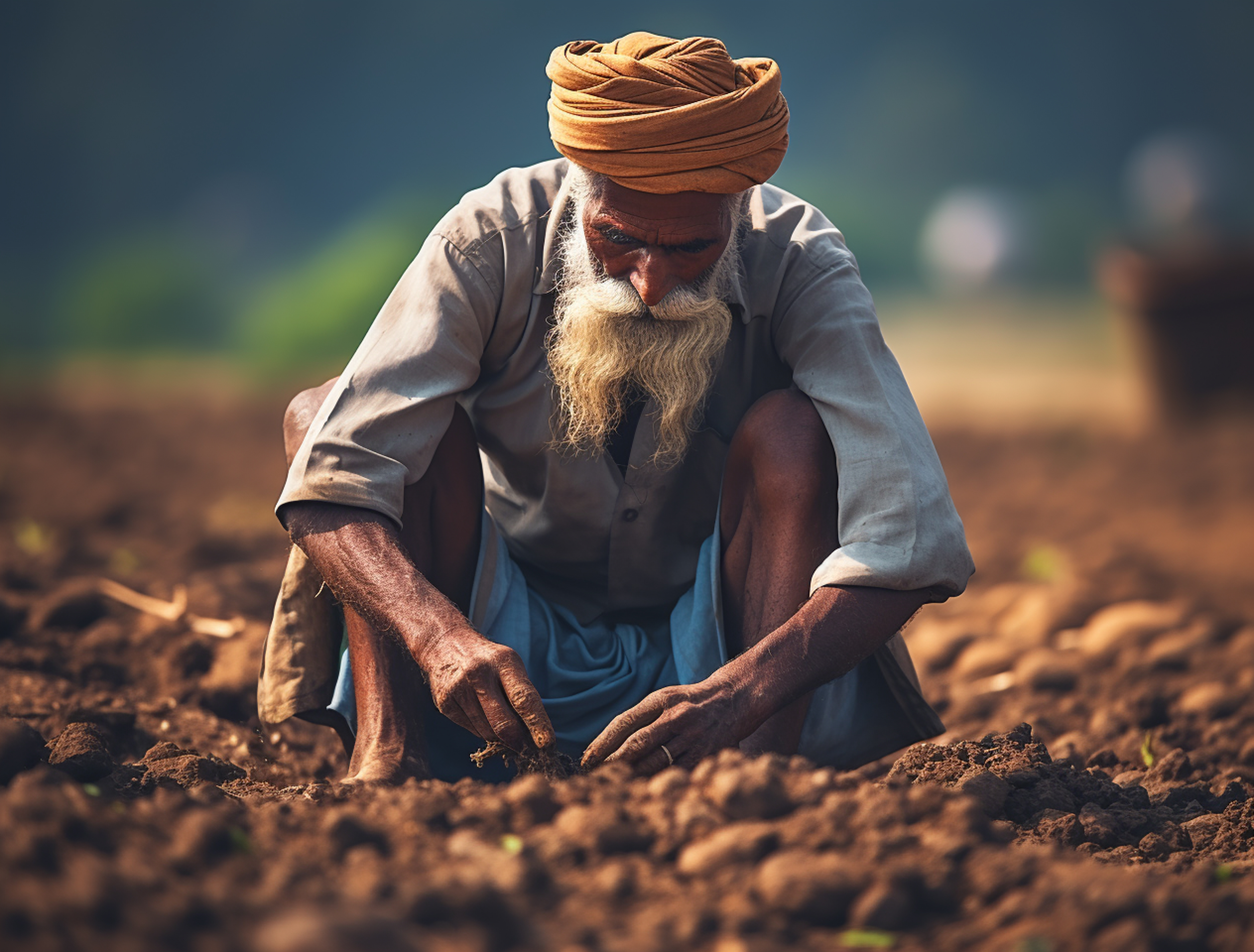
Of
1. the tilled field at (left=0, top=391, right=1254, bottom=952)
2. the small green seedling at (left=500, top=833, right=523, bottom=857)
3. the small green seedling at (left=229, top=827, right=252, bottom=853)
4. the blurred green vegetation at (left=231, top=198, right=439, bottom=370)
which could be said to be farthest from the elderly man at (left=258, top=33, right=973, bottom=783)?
the blurred green vegetation at (left=231, top=198, right=439, bottom=370)

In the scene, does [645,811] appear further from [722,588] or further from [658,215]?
[658,215]

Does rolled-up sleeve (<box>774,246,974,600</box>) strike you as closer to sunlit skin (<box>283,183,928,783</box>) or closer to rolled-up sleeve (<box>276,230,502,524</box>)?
sunlit skin (<box>283,183,928,783</box>)

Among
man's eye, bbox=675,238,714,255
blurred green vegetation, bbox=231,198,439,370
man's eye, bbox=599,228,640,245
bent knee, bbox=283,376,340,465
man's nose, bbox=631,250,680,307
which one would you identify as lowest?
blurred green vegetation, bbox=231,198,439,370

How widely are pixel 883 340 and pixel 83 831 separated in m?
1.79

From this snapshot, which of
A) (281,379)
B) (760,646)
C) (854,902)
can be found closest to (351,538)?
(760,646)

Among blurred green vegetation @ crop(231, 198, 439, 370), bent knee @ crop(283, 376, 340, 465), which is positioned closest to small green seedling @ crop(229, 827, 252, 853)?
bent knee @ crop(283, 376, 340, 465)

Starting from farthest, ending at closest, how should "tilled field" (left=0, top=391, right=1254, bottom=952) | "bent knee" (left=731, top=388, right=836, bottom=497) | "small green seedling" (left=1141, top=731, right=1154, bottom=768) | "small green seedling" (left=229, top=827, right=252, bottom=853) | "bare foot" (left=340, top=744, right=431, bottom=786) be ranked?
"small green seedling" (left=1141, top=731, right=1154, bottom=768), "bent knee" (left=731, top=388, right=836, bottom=497), "bare foot" (left=340, top=744, right=431, bottom=786), "small green seedling" (left=229, top=827, right=252, bottom=853), "tilled field" (left=0, top=391, right=1254, bottom=952)

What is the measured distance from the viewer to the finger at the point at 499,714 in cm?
231

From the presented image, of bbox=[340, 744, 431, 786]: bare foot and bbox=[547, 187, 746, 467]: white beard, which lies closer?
bbox=[340, 744, 431, 786]: bare foot

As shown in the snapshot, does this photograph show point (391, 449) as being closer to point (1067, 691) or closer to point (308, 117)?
point (1067, 691)

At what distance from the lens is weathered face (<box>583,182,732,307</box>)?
2.68m

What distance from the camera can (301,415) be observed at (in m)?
2.72

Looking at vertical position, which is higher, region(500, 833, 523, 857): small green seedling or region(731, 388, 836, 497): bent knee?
region(731, 388, 836, 497): bent knee

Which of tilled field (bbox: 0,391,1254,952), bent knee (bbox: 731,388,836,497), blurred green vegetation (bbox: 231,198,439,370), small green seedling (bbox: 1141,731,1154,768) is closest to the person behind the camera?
tilled field (bbox: 0,391,1254,952)
